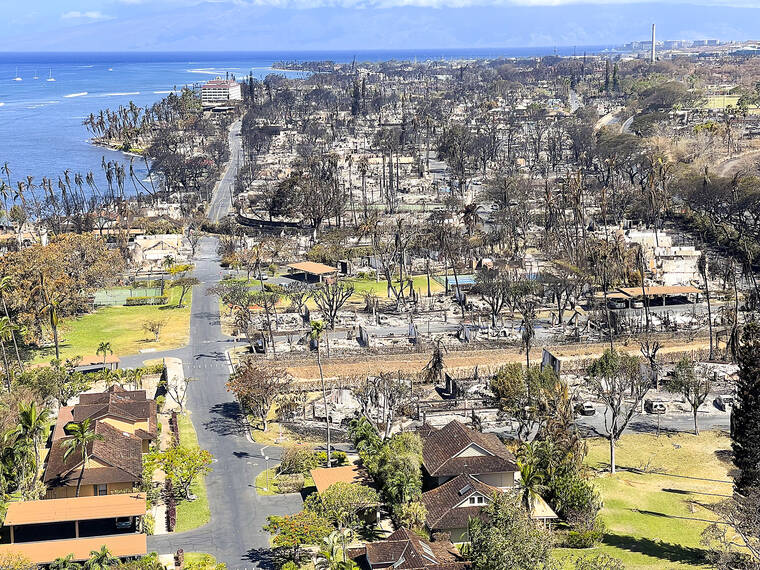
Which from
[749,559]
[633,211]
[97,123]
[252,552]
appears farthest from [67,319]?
[97,123]

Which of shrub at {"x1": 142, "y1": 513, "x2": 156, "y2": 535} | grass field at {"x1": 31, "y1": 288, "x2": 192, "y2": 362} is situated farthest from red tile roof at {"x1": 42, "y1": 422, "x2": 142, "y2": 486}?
grass field at {"x1": 31, "y1": 288, "x2": 192, "y2": 362}

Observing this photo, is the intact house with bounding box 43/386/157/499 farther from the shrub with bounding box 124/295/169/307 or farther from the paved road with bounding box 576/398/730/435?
the shrub with bounding box 124/295/169/307

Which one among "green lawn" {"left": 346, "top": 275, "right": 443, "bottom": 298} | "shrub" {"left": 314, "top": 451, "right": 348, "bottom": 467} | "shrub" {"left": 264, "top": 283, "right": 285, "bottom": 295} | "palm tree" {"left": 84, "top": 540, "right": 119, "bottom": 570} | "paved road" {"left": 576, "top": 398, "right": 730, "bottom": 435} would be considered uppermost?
"palm tree" {"left": 84, "top": 540, "right": 119, "bottom": 570}

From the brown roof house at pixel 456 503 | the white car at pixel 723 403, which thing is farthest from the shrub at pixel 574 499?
the white car at pixel 723 403

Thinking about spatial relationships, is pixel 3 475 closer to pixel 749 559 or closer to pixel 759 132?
pixel 749 559

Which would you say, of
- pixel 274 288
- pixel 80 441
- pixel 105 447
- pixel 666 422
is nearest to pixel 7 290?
pixel 274 288

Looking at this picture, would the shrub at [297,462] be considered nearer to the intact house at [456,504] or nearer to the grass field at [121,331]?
the intact house at [456,504]

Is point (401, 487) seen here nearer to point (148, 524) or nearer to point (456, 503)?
point (456, 503)
